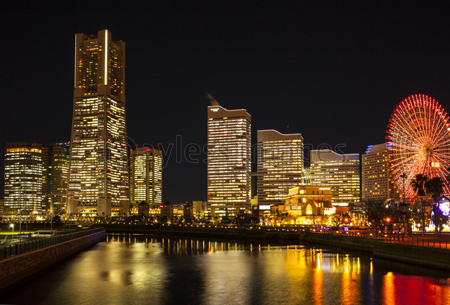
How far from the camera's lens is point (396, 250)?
63.9 m

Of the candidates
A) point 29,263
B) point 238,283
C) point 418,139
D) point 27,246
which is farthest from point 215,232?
point 29,263

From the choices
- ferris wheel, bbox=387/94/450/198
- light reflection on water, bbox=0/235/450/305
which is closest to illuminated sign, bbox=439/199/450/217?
ferris wheel, bbox=387/94/450/198

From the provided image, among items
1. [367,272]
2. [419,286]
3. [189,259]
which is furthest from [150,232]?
[419,286]

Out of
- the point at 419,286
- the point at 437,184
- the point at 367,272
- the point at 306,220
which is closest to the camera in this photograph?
the point at 419,286

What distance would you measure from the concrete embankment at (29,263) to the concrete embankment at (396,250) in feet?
142

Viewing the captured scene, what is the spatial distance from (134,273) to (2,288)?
19.0 meters

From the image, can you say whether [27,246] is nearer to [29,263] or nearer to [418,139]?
[29,263]

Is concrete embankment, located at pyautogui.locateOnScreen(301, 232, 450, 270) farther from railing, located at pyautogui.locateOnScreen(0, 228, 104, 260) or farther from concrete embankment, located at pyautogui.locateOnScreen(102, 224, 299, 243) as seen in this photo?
railing, located at pyautogui.locateOnScreen(0, 228, 104, 260)

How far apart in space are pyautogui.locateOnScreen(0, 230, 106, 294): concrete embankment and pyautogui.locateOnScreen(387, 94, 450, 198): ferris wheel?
61.2 meters

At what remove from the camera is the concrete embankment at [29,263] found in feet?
135

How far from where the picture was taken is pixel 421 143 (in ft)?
303

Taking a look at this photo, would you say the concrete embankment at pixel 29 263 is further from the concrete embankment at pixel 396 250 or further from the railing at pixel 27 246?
the concrete embankment at pixel 396 250

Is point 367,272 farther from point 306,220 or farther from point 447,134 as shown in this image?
point 306,220

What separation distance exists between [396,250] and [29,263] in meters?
45.4
